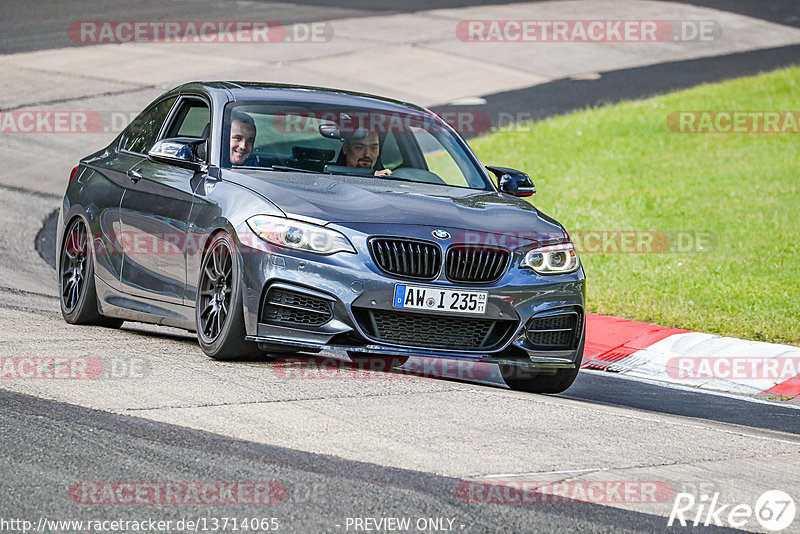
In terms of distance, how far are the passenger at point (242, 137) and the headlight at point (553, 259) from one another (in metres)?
1.87

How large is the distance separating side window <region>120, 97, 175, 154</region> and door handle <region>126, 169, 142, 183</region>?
0.33 m

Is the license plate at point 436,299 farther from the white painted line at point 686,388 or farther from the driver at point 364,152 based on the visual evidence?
the white painted line at point 686,388

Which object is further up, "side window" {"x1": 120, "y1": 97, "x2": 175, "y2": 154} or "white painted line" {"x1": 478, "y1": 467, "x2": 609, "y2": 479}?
"side window" {"x1": 120, "y1": 97, "x2": 175, "y2": 154}

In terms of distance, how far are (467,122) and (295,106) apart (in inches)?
534

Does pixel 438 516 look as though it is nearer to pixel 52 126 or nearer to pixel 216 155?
pixel 216 155

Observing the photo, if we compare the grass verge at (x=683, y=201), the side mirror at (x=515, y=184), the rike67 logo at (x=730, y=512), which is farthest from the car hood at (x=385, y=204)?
the grass verge at (x=683, y=201)

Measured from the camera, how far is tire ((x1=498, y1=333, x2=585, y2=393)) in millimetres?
7902

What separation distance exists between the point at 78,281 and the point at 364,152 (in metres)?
2.36

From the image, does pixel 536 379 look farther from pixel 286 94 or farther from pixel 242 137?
pixel 286 94

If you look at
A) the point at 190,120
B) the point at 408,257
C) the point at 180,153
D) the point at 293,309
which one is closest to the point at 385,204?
the point at 408,257

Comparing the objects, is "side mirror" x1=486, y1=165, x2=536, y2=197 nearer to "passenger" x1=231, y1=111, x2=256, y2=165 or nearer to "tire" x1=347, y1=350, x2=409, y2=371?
"tire" x1=347, y1=350, x2=409, y2=371

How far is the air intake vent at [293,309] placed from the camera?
701cm

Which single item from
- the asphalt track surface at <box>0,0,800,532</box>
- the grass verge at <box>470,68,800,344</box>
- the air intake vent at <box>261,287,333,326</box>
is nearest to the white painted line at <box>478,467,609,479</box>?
the asphalt track surface at <box>0,0,800,532</box>

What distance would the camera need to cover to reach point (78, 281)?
365 inches
